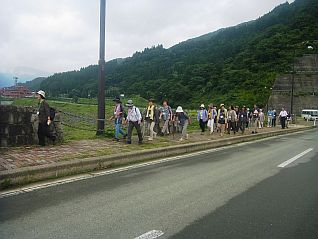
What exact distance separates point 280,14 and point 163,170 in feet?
497

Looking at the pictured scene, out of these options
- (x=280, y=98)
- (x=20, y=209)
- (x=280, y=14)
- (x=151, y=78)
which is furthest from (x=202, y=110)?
(x=280, y=14)

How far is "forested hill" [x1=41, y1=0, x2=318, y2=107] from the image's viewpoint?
85.6 m

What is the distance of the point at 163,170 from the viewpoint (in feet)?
30.0

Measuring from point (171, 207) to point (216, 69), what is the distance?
101813mm

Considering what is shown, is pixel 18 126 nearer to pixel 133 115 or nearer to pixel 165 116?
pixel 133 115

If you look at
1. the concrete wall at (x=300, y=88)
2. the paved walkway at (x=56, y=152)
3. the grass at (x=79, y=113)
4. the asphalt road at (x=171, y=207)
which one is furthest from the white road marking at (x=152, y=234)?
the concrete wall at (x=300, y=88)

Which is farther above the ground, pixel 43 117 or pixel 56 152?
pixel 43 117

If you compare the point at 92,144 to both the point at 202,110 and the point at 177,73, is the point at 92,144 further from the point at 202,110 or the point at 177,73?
the point at 177,73

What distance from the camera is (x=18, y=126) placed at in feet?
33.0

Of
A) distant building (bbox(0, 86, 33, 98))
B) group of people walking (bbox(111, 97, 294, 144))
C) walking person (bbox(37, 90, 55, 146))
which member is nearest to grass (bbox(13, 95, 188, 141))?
distant building (bbox(0, 86, 33, 98))

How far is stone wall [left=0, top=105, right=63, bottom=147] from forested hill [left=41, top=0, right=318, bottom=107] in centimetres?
6171

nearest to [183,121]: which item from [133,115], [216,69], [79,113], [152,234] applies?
[133,115]

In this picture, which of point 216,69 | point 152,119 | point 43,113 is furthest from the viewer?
point 216,69

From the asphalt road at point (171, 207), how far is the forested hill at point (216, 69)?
62.8m
